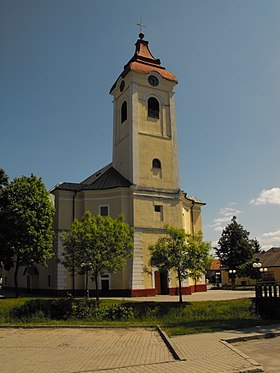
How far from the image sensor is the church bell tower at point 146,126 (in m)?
35.1

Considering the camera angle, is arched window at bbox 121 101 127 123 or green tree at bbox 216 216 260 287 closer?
arched window at bbox 121 101 127 123

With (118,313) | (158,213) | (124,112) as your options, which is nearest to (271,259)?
(158,213)

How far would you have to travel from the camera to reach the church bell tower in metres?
35.1

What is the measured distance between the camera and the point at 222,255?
6091cm

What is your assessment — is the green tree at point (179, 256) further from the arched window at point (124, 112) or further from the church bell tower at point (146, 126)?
the arched window at point (124, 112)

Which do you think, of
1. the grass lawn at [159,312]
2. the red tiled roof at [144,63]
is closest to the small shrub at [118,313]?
the grass lawn at [159,312]

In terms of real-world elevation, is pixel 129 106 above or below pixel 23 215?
above

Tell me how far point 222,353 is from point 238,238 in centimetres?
5122

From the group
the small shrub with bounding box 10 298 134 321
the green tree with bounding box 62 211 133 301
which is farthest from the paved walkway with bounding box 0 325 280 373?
the green tree with bounding box 62 211 133 301

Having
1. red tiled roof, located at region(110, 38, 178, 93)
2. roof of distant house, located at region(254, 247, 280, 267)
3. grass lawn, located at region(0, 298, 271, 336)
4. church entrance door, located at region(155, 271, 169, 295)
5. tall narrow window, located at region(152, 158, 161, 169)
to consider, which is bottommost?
grass lawn, located at region(0, 298, 271, 336)

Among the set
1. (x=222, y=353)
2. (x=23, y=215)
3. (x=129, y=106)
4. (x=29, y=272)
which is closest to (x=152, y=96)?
(x=129, y=106)

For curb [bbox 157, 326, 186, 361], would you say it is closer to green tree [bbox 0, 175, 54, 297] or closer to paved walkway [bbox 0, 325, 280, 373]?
paved walkway [bbox 0, 325, 280, 373]

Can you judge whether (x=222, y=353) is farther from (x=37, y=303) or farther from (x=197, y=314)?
(x=37, y=303)

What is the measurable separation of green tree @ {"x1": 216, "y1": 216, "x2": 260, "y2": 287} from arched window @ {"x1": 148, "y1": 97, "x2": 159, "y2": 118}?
3033 cm
